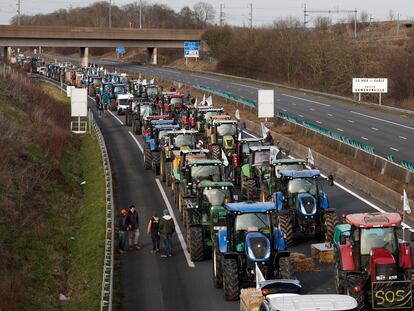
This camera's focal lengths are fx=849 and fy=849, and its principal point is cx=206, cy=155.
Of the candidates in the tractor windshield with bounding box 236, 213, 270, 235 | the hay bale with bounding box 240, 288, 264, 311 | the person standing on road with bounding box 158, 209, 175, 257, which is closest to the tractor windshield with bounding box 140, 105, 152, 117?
the person standing on road with bounding box 158, 209, 175, 257

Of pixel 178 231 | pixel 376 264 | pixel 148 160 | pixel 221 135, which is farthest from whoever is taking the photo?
pixel 148 160

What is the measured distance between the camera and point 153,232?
976 inches

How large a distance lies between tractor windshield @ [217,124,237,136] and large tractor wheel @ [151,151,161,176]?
3112 mm

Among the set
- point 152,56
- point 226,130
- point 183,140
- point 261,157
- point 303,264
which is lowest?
point 303,264

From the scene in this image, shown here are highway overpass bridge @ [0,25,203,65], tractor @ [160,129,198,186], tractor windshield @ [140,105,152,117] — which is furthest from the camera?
highway overpass bridge @ [0,25,203,65]

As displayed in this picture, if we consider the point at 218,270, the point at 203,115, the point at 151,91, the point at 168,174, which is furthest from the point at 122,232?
the point at 151,91

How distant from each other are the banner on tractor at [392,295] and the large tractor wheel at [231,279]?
3.53 m

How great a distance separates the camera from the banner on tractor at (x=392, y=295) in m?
16.9

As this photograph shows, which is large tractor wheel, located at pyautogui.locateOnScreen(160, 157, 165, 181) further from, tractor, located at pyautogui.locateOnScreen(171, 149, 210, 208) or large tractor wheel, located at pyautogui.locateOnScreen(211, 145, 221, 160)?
tractor, located at pyautogui.locateOnScreen(171, 149, 210, 208)

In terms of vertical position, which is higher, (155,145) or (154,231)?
(155,145)

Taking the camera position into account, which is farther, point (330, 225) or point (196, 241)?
point (330, 225)

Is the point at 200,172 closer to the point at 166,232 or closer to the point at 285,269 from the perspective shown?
the point at 166,232

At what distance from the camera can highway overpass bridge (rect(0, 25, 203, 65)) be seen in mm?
116250

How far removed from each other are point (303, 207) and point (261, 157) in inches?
276
